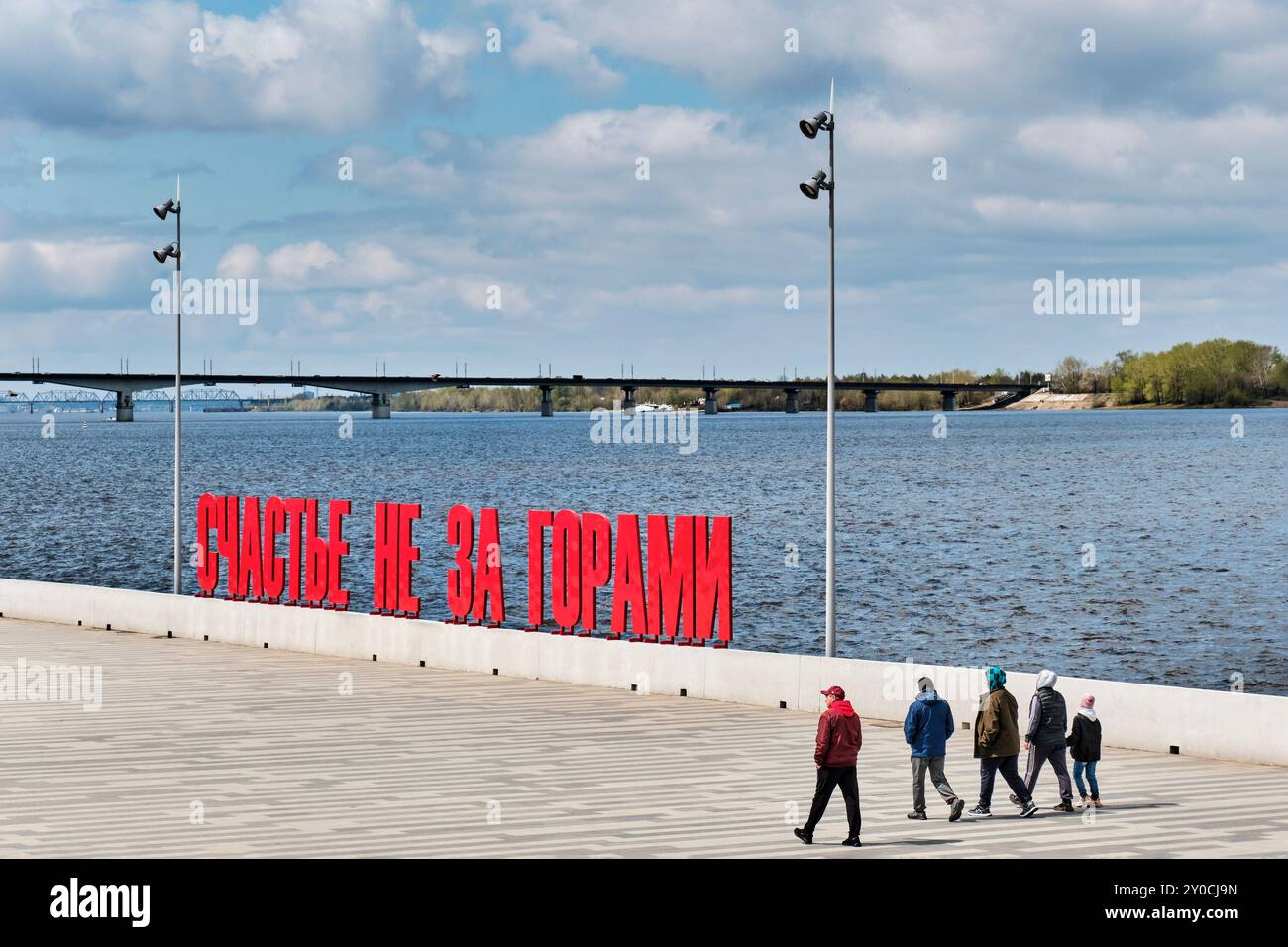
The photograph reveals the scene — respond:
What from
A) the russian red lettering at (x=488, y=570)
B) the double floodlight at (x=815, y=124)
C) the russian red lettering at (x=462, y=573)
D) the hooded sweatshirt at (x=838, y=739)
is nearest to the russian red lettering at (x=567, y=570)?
the russian red lettering at (x=488, y=570)

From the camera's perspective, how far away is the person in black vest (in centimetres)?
1844

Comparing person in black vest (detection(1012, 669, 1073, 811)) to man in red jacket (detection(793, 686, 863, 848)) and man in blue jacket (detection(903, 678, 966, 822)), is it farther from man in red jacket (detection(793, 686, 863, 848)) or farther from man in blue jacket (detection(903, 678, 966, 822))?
man in red jacket (detection(793, 686, 863, 848))

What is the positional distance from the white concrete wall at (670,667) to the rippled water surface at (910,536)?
15.9 meters

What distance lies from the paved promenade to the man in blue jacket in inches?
11.1

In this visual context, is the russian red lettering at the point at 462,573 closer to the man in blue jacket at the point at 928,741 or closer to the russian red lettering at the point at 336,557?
the russian red lettering at the point at 336,557

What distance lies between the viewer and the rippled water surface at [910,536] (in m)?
50.3

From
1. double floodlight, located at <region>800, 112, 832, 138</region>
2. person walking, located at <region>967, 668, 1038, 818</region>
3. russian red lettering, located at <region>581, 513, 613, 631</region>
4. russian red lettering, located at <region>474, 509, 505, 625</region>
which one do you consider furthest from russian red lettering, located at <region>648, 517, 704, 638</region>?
person walking, located at <region>967, 668, 1038, 818</region>

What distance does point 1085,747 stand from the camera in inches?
723

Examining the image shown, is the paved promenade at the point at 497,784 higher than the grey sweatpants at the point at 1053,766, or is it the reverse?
the grey sweatpants at the point at 1053,766

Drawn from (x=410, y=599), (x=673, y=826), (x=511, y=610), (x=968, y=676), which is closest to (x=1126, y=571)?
(x=511, y=610)

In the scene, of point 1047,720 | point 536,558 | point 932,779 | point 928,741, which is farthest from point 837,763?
point 536,558

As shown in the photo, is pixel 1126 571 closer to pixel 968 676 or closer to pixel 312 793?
pixel 968 676
